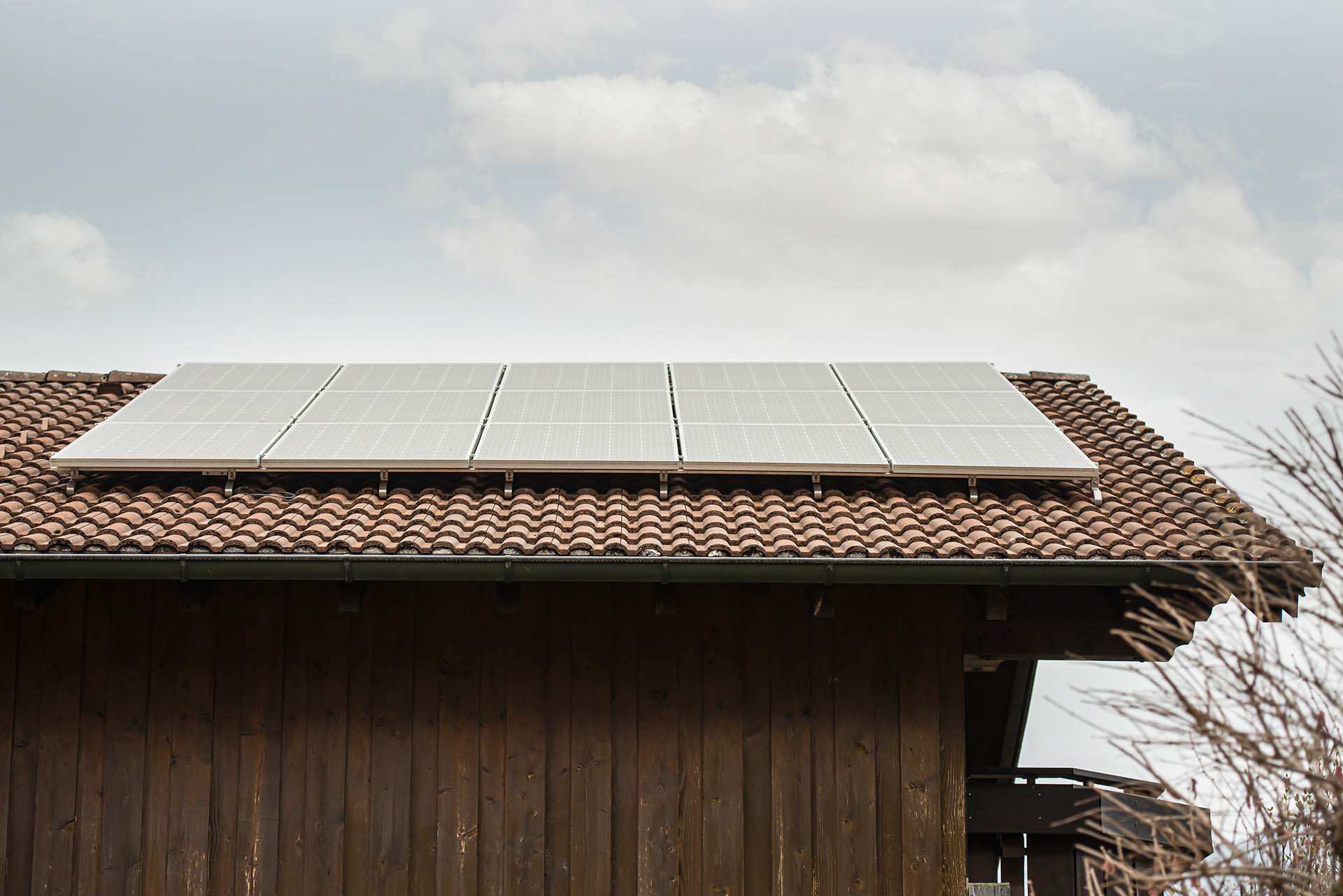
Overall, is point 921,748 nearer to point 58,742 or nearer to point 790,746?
point 790,746

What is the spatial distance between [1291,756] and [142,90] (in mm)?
22094

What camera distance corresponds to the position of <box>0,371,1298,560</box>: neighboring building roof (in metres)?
6.42

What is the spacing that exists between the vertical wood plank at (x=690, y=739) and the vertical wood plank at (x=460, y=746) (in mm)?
1251

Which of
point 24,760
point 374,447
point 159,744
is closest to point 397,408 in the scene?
point 374,447

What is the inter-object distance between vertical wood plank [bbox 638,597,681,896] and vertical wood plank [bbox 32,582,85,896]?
11.6 ft

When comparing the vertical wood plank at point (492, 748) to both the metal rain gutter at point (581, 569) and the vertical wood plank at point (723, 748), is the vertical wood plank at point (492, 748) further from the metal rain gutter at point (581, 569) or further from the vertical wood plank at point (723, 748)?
the vertical wood plank at point (723, 748)

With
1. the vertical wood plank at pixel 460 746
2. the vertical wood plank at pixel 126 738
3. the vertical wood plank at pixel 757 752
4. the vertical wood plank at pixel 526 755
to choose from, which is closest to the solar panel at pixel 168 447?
the vertical wood plank at pixel 126 738

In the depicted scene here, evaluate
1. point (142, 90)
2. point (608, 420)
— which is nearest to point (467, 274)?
point (142, 90)

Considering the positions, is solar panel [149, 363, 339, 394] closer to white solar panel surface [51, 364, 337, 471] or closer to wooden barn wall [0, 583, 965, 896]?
white solar panel surface [51, 364, 337, 471]

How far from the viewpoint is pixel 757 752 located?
689cm

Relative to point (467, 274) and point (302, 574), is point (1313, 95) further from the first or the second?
point (302, 574)

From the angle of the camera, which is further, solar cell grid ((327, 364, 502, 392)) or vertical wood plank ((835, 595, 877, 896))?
solar cell grid ((327, 364, 502, 392))

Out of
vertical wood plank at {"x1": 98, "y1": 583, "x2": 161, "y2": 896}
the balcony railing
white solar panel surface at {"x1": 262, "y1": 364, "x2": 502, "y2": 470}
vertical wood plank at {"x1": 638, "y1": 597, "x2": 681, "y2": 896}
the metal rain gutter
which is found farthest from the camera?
Answer: white solar panel surface at {"x1": 262, "y1": 364, "x2": 502, "y2": 470}

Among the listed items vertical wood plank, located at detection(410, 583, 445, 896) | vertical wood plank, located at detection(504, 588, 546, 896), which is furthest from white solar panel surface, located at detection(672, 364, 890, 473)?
vertical wood plank, located at detection(410, 583, 445, 896)
